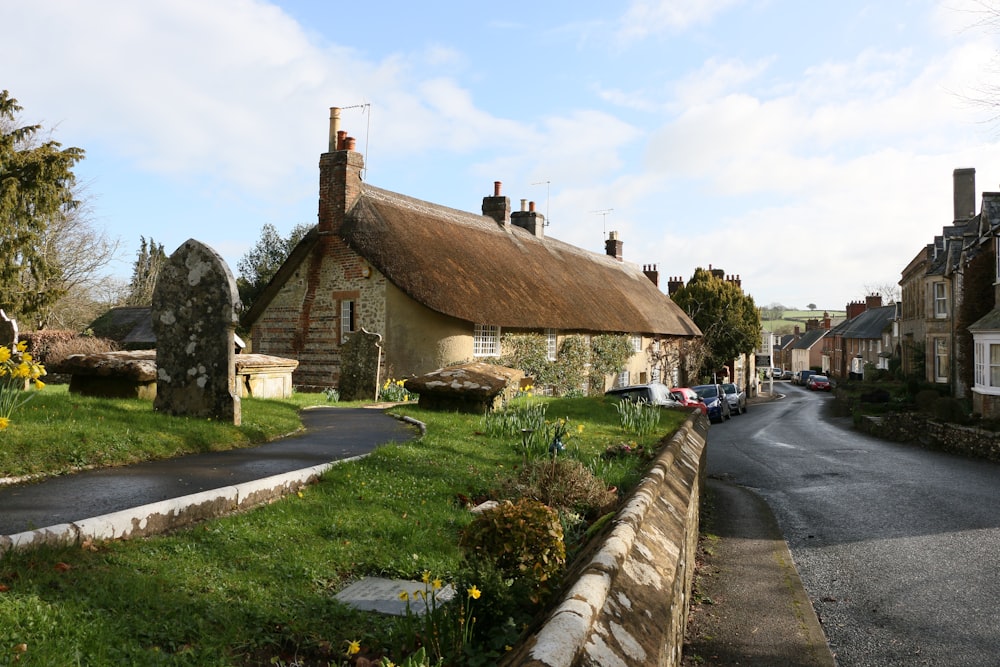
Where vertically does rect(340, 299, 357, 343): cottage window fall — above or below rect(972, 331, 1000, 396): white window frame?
above

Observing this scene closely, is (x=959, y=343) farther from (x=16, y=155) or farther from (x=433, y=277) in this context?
(x=16, y=155)

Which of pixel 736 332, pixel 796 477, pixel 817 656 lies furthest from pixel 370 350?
pixel 736 332

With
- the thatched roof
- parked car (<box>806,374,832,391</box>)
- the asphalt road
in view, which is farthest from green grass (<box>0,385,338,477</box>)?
parked car (<box>806,374,832,391</box>)

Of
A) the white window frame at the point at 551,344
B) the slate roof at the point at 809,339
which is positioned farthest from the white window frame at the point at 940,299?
the slate roof at the point at 809,339

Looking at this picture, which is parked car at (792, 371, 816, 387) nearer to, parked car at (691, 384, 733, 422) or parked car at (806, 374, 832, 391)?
parked car at (806, 374, 832, 391)

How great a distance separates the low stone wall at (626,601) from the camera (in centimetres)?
276

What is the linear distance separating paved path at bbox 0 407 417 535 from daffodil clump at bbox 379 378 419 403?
763 centimetres

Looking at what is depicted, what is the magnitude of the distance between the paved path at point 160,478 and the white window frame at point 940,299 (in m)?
29.6

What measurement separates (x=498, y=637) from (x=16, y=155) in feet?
87.9

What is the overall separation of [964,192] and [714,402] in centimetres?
2022

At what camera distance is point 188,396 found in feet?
29.2

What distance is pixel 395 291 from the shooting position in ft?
68.8

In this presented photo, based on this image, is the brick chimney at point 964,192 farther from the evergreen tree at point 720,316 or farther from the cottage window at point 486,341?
the cottage window at point 486,341

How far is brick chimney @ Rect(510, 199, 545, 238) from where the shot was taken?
33375mm
